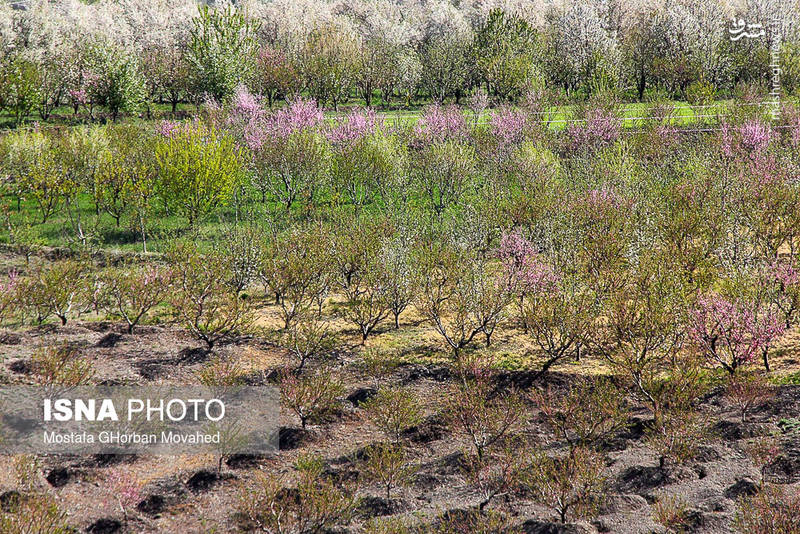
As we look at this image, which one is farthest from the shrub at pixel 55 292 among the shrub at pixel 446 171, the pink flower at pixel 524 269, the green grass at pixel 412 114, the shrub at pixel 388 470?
the green grass at pixel 412 114

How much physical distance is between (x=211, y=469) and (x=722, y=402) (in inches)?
468

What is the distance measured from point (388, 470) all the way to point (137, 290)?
11.2 meters

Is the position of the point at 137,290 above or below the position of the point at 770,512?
above

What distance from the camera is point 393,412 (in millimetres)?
13656

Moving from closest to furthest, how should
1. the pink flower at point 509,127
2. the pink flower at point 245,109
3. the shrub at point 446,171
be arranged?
the shrub at point 446,171
the pink flower at point 509,127
the pink flower at point 245,109

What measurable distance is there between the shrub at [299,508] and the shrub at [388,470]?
680 millimetres

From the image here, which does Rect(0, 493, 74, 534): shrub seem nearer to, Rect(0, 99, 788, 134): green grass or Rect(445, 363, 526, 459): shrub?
Rect(445, 363, 526, 459): shrub

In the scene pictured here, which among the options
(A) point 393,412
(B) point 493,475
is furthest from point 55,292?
(B) point 493,475

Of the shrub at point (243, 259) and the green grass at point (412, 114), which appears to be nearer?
the shrub at point (243, 259)

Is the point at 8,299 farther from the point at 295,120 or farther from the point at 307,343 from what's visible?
the point at 295,120

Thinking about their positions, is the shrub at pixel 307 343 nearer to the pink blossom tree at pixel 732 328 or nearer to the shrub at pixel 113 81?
the pink blossom tree at pixel 732 328

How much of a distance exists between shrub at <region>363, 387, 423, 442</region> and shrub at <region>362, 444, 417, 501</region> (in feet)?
2.67

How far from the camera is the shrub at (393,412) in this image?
13.8 metres

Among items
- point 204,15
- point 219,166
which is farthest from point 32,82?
point 219,166
